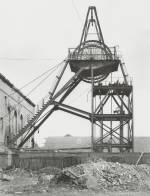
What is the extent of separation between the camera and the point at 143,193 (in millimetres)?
17656

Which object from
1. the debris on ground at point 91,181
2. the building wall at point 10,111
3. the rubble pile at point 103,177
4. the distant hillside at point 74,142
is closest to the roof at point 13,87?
the building wall at point 10,111

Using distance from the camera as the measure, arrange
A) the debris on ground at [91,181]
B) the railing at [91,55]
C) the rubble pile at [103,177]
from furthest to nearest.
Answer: the railing at [91,55] → the rubble pile at [103,177] → the debris on ground at [91,181]

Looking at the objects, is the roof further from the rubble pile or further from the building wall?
the rubble pile

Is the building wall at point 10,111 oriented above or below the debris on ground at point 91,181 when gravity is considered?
above

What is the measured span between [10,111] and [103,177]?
20.9 m

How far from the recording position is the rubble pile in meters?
19.0

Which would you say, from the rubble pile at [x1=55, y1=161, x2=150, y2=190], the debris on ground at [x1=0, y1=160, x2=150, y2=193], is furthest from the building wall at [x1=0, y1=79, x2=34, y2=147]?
the rubble pile at [x1=55, y1=161, x2=150, y2=190]

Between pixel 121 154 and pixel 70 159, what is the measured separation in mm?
3678

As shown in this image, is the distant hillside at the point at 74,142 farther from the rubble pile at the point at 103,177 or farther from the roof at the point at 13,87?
the rubble pile at the point at 103,177

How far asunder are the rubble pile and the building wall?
1551 cm

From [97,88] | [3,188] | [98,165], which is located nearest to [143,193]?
[98,165]

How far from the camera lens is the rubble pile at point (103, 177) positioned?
19.0m

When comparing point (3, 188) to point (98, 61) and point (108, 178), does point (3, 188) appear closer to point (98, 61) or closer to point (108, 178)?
point (108, 178)

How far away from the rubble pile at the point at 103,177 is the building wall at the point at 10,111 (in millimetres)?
15507
